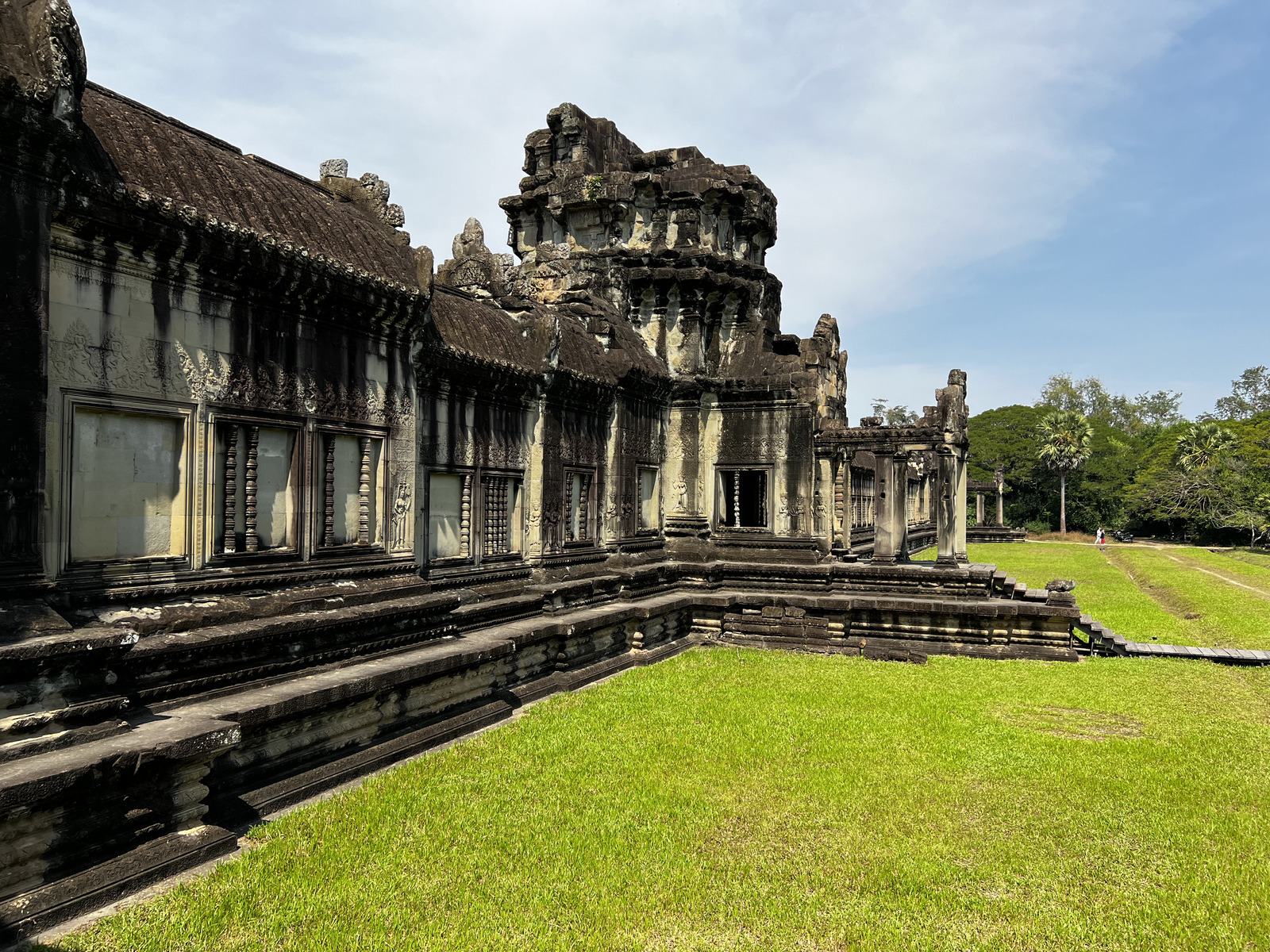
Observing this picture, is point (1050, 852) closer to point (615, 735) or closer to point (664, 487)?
point (615, 735)

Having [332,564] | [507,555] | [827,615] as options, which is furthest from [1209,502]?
[332,564]

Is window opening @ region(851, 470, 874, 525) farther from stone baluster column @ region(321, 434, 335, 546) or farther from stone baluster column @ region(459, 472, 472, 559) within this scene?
stone baluster column @ region(321, 434, 335, 546)

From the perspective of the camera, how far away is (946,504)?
50.3 ft

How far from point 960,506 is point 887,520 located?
5.33ft

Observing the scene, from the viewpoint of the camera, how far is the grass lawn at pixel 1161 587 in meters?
15.9

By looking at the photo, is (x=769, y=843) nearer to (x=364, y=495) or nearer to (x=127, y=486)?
(x=364, y=495)

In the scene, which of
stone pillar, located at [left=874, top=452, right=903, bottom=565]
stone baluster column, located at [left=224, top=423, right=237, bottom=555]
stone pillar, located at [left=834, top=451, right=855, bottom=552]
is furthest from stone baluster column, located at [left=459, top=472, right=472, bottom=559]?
stone pillar, located at [left=874, top=452, right=903, bottom=565]

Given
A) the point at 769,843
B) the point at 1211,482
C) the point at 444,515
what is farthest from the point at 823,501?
the point at 1211,482

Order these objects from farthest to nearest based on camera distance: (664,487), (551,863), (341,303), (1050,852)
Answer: (664,487) → (341,303) → (1050,852) → (551,863)

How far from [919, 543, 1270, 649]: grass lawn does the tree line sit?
511 centimetres

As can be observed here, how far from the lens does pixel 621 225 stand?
14.9 meters

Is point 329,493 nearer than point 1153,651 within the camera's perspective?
Yes

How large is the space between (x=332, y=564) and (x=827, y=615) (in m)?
8.51

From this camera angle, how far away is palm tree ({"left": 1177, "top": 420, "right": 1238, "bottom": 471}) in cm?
4834
